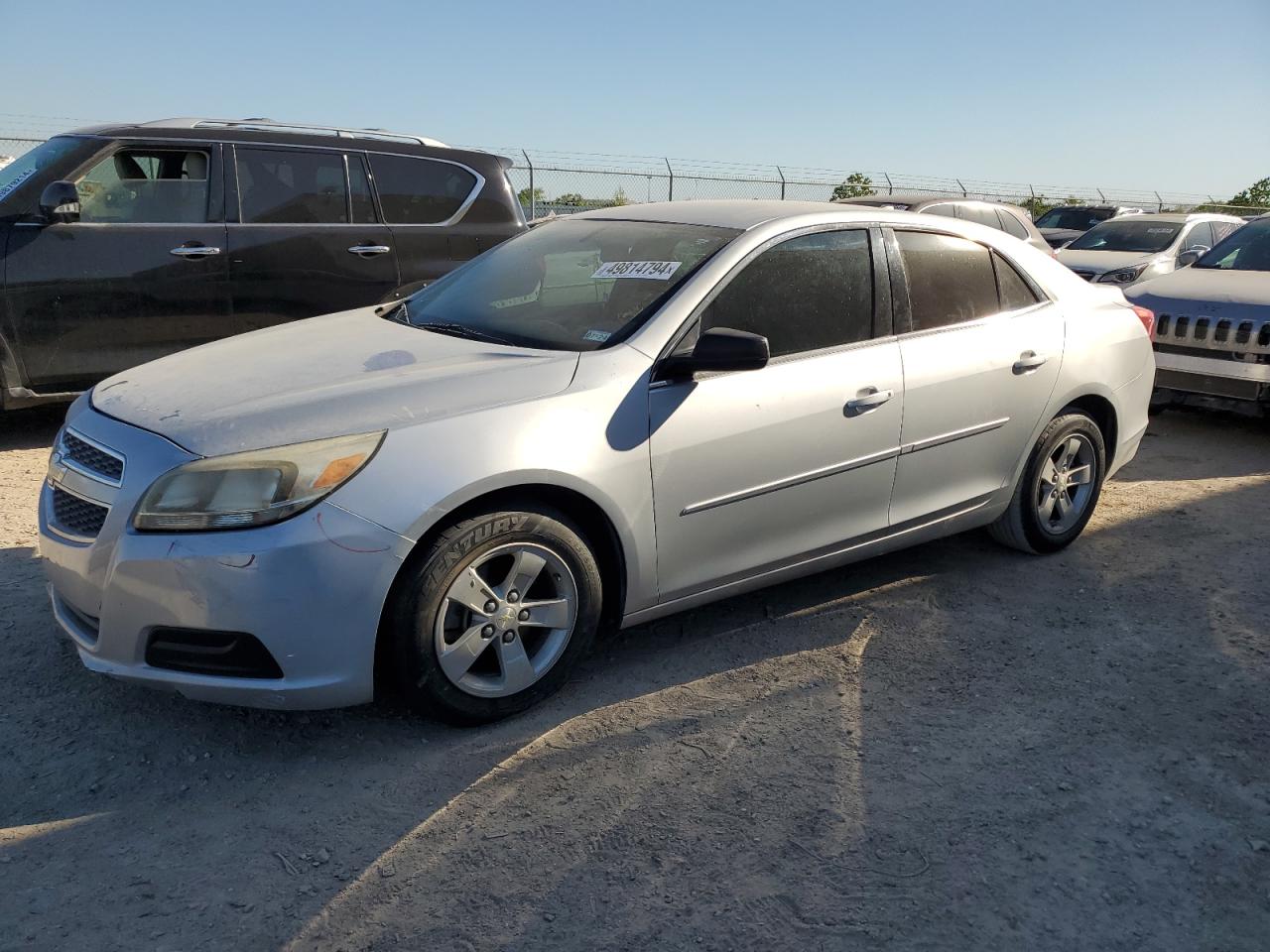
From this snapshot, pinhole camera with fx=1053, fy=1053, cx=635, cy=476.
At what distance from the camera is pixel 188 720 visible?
128 inches

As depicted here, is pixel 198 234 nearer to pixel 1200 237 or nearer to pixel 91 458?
pixel 91 458

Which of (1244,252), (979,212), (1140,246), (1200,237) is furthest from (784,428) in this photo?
(1200,237)

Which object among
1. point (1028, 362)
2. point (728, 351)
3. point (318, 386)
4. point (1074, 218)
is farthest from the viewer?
point (1074, 218)

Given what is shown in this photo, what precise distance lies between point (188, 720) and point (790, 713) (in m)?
1.89

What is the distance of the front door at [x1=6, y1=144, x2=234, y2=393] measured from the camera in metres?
5.90

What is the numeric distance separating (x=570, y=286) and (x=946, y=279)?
1.54 metres

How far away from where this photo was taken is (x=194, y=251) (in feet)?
20.5

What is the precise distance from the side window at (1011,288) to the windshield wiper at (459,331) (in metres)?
2.18

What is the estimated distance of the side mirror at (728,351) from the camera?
3.32 metres

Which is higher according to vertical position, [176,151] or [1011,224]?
[176,151]

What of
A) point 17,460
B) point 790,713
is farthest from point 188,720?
point 17,460

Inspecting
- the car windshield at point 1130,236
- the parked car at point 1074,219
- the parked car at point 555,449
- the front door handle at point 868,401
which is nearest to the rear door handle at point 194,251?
the parked car at point 555,449

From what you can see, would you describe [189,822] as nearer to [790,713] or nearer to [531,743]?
[531,743]

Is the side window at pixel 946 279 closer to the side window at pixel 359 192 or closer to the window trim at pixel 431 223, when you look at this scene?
the window trim at pixel 431 223
